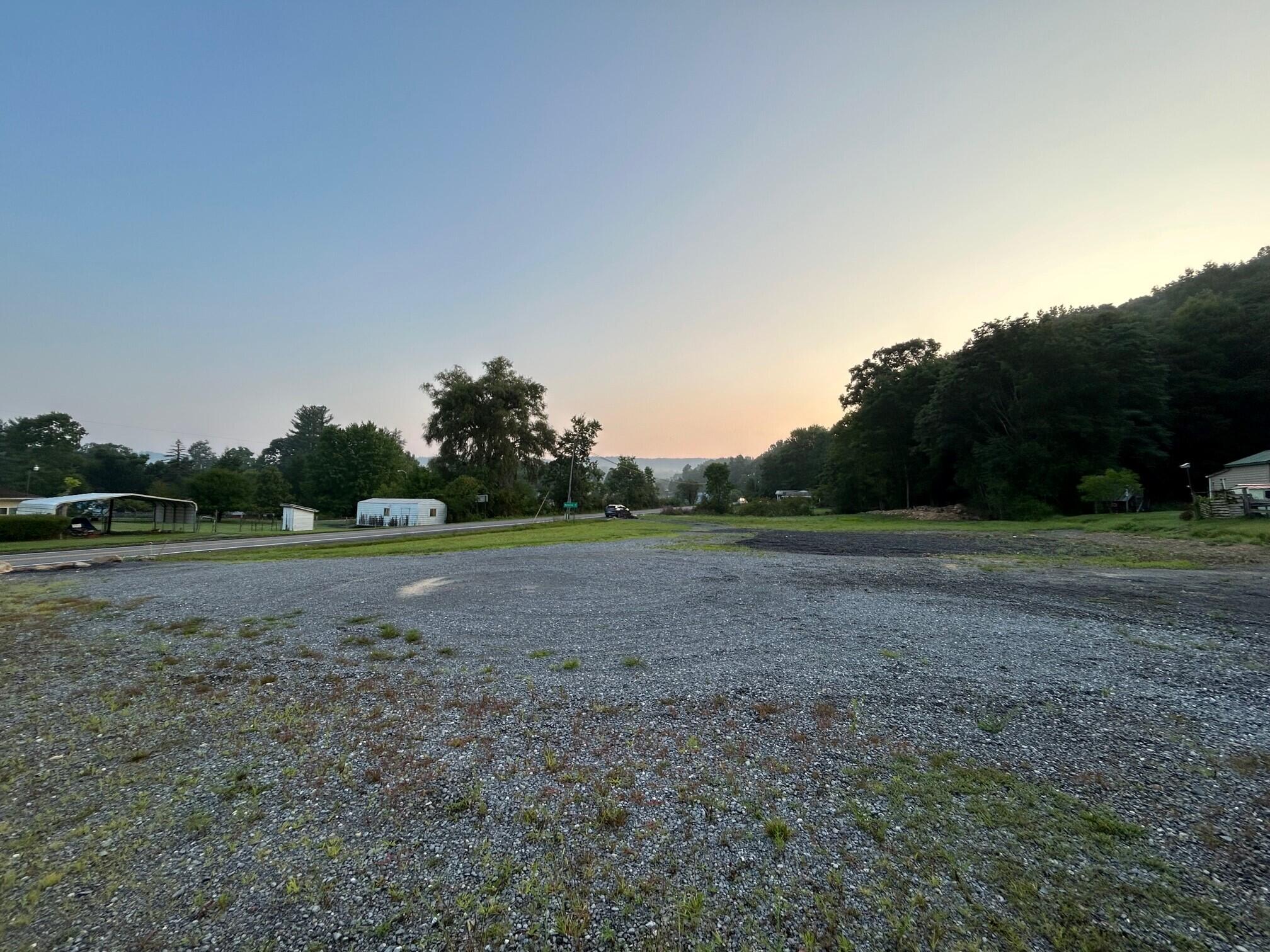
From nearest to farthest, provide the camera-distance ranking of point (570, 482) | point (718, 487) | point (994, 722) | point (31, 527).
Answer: point (994, 722)
point (31, 527)
point (570, 482)
point (718, 487)

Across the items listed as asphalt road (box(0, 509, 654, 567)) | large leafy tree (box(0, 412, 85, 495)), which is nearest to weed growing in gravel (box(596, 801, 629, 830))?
asphalt road (box(0, 509, 654, 567))

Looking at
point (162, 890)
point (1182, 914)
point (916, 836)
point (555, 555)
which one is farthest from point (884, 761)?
point (555, 555)

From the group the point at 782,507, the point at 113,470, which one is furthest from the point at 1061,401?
the point at 113,470

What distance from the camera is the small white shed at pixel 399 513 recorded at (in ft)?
128

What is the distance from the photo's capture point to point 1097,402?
2945 centimetres

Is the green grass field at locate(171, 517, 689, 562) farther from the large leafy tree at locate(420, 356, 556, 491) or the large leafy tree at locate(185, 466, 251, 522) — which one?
the large leafy tree at locate(185, 466, 251, 522)

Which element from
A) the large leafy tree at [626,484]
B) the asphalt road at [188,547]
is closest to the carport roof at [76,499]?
the asphalt road at [188,547]

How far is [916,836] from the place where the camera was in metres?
2.56

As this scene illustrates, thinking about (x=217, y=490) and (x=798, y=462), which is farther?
(x=798, y=462)

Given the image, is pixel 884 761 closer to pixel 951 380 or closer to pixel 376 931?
pixel 376 931

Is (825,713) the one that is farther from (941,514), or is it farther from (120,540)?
(941,514)

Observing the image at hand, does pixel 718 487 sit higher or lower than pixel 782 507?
higher

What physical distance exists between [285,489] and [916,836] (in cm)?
7103

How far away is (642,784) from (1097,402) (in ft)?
130
